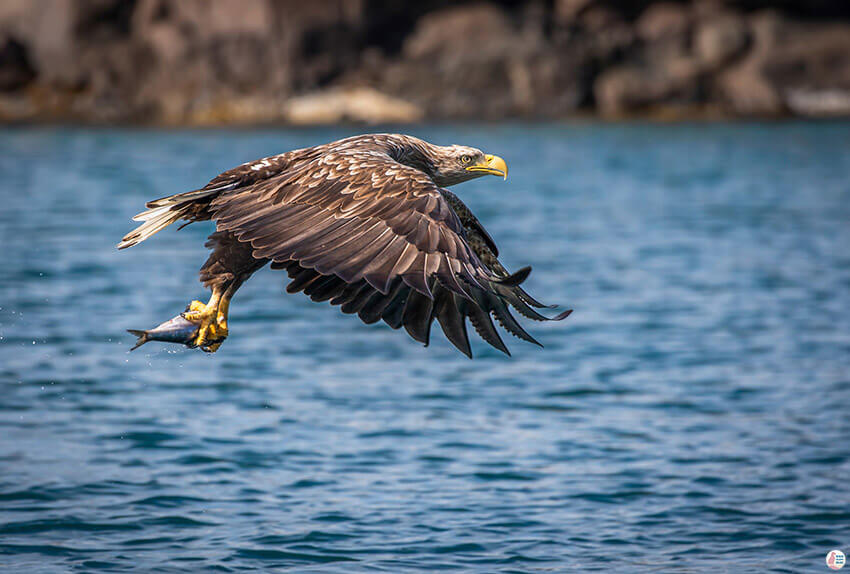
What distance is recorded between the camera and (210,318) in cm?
583

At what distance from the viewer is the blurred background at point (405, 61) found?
5331 centimetres

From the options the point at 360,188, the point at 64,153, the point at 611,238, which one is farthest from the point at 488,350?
the point at 64,153

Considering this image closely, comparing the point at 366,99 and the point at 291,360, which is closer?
the point at 291,360

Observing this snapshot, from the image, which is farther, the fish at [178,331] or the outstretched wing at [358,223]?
the fish at [178,331]

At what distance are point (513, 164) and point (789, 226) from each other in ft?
49.0

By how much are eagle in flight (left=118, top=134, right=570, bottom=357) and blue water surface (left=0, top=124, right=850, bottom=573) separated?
2.00 m

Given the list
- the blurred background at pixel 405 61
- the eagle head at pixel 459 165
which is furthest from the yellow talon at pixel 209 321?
the blurred background at pixel 405 61

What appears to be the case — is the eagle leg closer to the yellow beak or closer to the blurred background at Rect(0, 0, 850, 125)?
the yellow beak

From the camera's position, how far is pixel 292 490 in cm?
822

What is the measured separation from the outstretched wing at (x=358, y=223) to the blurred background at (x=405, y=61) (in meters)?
48.9

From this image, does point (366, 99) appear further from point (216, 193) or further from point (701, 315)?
point (216, 193)

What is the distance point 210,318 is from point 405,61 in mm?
51375

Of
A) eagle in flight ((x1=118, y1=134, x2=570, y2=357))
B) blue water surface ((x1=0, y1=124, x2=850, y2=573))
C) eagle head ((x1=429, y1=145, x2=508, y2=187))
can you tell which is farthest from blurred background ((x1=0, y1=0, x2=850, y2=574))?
eagle head ((x1=429, y1=145, x2=508, y2=187))

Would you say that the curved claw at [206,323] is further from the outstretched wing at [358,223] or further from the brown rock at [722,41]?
the brown rock at [722,41]
